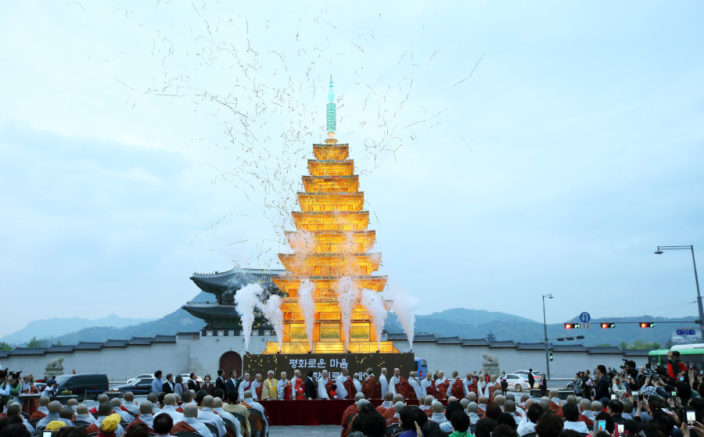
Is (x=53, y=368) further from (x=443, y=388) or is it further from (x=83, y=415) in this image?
(x=83, y=415)

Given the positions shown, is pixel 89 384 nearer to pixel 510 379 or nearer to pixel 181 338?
pixel 181 338

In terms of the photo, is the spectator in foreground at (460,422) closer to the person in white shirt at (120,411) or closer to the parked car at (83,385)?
the person in white shirt at (120,411)

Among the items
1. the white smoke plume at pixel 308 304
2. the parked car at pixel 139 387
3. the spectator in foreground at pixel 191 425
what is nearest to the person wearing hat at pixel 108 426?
the spectator in foreground at pixel 191 425

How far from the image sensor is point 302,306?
31.4 m

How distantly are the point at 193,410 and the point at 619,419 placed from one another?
5118 mm

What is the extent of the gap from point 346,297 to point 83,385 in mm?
14253

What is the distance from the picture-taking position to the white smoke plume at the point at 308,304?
31.1m

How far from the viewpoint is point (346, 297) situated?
3152cm

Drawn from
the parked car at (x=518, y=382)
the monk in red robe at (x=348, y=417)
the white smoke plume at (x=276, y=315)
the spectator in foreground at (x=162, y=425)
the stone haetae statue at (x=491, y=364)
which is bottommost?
the parked car at (x=518, y=382)

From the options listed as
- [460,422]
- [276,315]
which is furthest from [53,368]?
[460,422]

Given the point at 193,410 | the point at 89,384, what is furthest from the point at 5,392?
the point at 89,384

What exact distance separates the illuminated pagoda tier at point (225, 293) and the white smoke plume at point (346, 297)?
51.2ft

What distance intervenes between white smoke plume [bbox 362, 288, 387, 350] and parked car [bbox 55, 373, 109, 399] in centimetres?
1450

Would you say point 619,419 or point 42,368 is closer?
point 619,419
